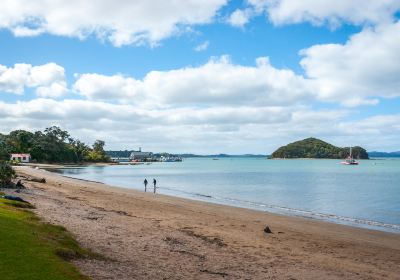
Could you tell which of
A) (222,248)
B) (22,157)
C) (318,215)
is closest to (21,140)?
(22,157)

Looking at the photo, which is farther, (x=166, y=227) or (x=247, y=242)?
(x=166, y=227)

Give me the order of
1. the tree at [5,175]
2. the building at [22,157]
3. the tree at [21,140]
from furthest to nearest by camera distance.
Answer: the tree at [21,140] → the building at [22,157] → the tree at [5,175]

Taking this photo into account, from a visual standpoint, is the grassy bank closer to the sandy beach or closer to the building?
the sandy beach

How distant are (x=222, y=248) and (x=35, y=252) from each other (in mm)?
9605

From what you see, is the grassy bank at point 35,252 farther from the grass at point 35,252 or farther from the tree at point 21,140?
the tree at point 21,140

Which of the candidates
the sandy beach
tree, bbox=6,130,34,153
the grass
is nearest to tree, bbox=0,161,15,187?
the sandy beach

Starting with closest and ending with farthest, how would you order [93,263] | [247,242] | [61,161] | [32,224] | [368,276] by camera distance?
[93,263]
[368,276]
[32,224]
[247,242]
[61,161]

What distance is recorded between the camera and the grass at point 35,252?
10.2 meters

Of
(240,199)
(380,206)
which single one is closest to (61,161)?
(240,199)

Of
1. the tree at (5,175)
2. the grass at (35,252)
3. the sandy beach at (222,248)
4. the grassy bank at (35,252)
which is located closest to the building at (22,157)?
the tree at (5,175)

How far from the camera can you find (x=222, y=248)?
19547 mm

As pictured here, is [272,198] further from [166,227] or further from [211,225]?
[166,227]

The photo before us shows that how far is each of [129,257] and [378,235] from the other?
19.1 m

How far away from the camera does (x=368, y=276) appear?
16125mm
